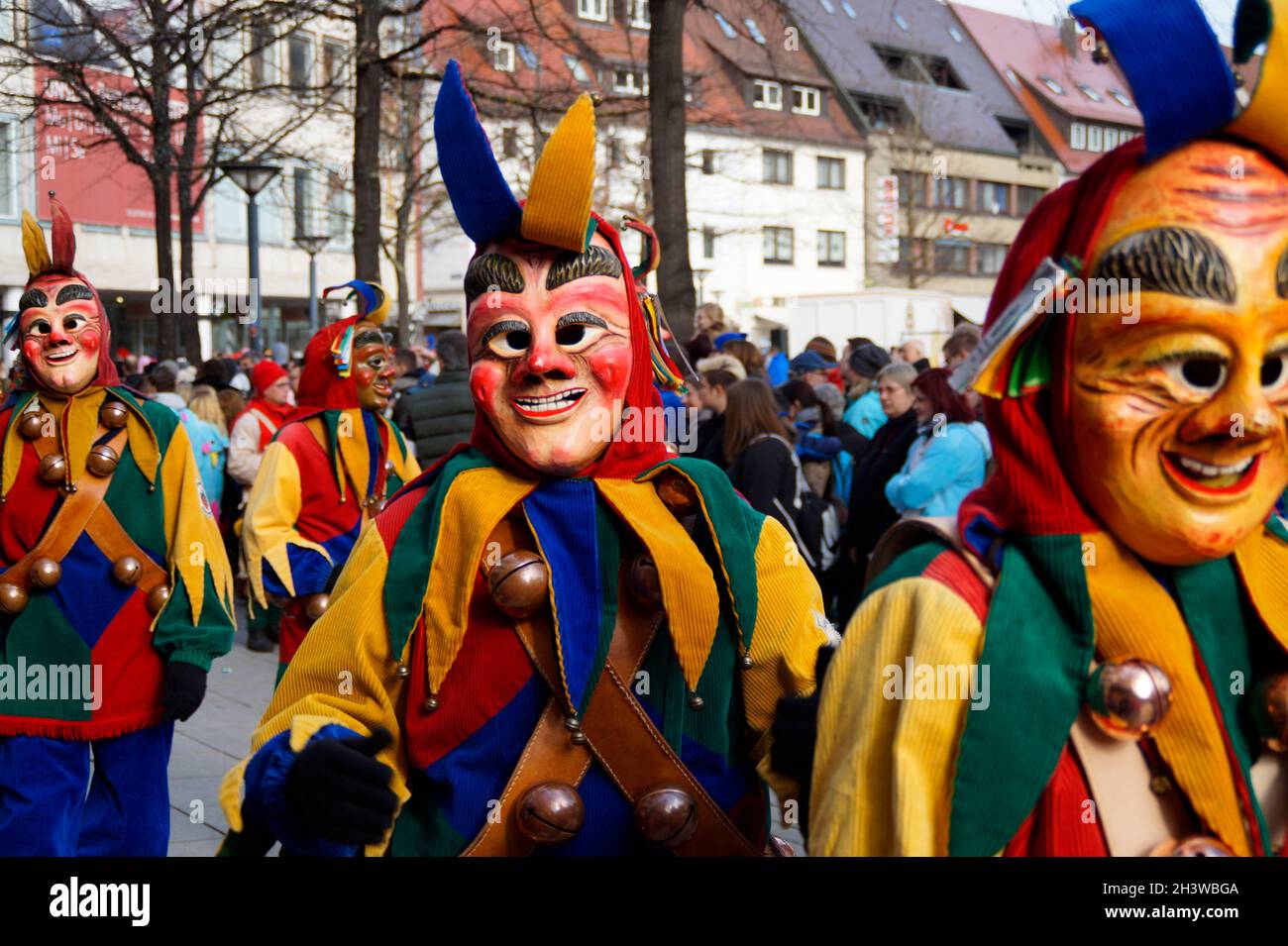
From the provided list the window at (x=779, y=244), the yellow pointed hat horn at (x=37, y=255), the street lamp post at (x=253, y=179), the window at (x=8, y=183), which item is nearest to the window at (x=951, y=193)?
the window at (x=779, y=244)

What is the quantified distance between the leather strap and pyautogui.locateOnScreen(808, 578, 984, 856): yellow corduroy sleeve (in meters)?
3.45

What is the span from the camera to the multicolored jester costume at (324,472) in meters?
6.05

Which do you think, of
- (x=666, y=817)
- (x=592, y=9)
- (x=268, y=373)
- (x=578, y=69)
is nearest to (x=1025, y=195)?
(x=592, y=9)

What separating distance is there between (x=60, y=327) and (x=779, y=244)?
38615 millimetres

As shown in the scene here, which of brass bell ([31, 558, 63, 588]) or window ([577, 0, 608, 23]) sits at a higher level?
window ([577, 0, 608, 23])

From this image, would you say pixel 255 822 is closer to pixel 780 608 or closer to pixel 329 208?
pixel 780 608

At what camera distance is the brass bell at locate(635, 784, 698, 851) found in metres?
2.97

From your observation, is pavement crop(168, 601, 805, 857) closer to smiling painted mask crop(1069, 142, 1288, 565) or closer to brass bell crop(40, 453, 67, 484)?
brass bell crop(40, 453, 67, 484)

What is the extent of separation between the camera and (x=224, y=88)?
1553cm

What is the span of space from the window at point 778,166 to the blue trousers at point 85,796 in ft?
125

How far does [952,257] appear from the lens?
45.6 metres

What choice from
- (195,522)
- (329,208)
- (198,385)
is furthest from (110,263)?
(195,522)

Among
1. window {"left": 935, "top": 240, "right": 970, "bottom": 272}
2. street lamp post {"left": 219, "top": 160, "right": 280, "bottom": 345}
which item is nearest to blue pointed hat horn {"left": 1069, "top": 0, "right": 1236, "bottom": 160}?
street lamp post {"left": 219, "top": 160, "right": 280, "bottom": 345}

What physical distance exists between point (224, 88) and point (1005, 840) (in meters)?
14.9
